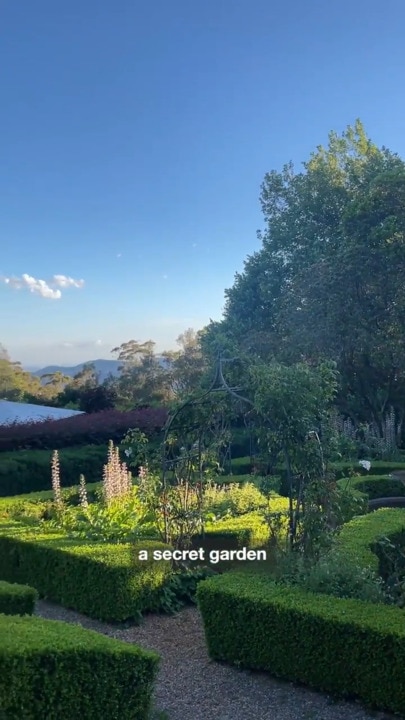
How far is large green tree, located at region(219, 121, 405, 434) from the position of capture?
51.7ft

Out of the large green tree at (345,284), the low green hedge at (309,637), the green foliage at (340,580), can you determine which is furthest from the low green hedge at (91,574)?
the large green tree at (345,284)

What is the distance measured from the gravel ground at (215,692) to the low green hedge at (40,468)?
6058mm

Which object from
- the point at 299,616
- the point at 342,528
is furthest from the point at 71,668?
the point at 342,528

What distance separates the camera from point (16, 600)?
409cm

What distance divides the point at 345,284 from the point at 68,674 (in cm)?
1451

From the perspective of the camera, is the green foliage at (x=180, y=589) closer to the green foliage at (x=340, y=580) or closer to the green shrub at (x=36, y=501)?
the green foliage at (x=340, y=580)

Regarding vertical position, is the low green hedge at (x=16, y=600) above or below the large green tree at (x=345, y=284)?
below

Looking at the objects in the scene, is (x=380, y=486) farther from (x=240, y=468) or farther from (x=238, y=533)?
(x=238, y=533)

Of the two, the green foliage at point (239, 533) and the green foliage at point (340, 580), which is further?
the green foliage at point (239, 533)

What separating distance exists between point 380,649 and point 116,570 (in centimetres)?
233

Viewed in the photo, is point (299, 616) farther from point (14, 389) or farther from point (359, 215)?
point (14, 389)

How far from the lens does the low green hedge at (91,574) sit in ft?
16.4

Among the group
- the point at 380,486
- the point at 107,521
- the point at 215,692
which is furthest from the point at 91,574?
the point at 380,486

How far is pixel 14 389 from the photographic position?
3928cm
